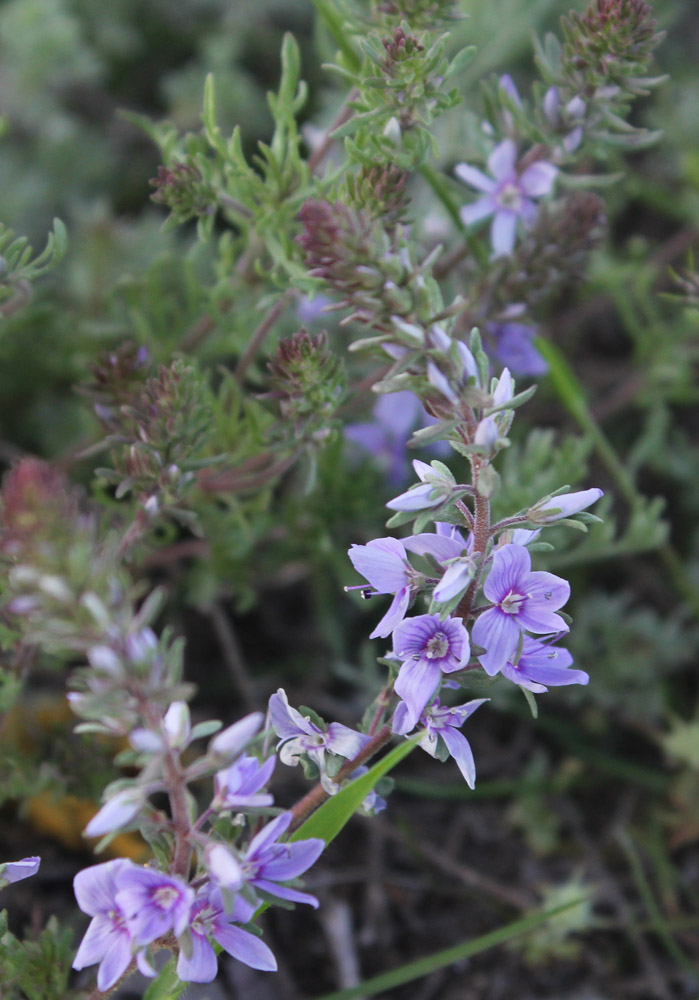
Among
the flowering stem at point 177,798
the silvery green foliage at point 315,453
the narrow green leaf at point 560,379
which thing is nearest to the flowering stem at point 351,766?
the silvery green foliage at point 315,453

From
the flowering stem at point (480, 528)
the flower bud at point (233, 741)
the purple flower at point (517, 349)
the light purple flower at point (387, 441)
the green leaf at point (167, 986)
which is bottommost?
the light purple flower at point (387, 441)

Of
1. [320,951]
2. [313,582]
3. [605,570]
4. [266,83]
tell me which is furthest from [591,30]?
[266,83]

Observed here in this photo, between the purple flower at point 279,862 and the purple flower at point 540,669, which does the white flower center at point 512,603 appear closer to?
the purple flower at point 540,669

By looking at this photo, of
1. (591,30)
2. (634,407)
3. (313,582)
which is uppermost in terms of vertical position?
(591,30)

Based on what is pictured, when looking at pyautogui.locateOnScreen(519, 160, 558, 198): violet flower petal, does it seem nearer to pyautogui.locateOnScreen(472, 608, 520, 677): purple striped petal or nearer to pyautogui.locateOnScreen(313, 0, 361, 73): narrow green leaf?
pyautogui.locateOnScreen(313, 0, 361, 73): narrow green leaf

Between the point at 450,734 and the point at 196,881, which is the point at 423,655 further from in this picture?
the point at 196,881

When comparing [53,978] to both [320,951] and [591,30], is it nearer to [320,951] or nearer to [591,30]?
[320,951]

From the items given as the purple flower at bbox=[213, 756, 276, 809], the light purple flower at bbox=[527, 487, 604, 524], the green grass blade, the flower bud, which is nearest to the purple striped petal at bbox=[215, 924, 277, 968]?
the purple flower at bbox=[213, 756, 276, 809]
